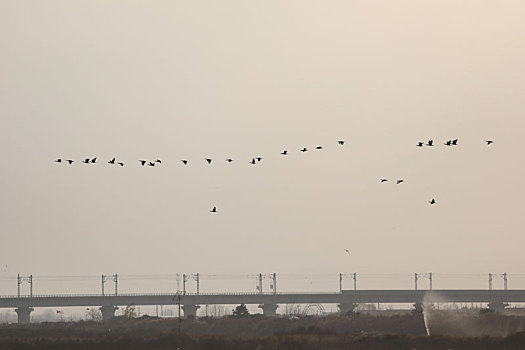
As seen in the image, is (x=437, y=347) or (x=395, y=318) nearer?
(x=437, y=347)

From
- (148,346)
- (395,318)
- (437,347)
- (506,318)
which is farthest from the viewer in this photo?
(395,318)

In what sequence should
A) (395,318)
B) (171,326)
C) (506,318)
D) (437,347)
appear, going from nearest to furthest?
(437,347)
(506,318)
(395,318)
(171,326)

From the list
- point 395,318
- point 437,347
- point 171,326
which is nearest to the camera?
point 437,347

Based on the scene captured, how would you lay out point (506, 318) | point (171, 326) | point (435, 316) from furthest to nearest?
point (171, 326)
point (435, 316)
point (506, 318)

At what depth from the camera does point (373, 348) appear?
81.8 meters

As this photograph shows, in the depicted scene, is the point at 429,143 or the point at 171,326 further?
the point at 171,326

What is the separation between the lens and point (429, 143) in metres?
80.8

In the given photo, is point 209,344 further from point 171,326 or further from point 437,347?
point 171,326

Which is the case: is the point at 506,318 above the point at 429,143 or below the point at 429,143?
below

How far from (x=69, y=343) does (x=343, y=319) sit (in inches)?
1993

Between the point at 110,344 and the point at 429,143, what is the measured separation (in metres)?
30.0

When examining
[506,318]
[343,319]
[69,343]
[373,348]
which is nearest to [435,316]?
[506,318]

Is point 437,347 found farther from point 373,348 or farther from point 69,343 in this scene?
point 69,343

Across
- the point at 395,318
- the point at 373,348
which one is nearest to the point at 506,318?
the point at 395,318
